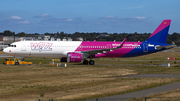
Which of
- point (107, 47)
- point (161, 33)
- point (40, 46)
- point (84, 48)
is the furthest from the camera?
point (161, 33)

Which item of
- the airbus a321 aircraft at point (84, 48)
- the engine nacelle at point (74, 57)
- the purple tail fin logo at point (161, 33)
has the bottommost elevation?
the engine nacelle at point (74, 57)

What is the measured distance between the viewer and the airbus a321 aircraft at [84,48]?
43531mm

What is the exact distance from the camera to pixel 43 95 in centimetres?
1842

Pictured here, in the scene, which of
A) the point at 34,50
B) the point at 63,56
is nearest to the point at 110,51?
the point at 63,56

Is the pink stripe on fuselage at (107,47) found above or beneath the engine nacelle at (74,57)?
above

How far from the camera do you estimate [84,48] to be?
45.7 meters

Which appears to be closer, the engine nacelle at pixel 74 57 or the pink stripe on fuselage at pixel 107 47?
the engine nacelle at pixel 74 57

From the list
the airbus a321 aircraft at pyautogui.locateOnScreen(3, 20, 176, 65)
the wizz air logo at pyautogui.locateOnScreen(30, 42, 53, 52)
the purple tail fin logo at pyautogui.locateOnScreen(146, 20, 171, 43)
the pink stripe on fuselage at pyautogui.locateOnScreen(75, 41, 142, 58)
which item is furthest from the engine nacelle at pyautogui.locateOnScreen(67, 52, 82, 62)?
the purple tail fin logo at pyautogui.locateOnScreen(146, 20, 171, 43)

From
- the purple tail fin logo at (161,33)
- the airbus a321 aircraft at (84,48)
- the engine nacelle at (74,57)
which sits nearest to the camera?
the engine nacelle at (74,57)

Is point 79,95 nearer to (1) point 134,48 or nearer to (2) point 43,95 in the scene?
(2) point 43,95

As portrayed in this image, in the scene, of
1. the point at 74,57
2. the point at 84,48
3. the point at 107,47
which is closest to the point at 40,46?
the point at 74,57

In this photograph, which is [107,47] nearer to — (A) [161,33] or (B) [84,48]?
(B) [84,48]

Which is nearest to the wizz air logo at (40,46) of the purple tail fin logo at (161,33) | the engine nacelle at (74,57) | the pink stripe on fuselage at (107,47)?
the engine nacelle at (74,57)

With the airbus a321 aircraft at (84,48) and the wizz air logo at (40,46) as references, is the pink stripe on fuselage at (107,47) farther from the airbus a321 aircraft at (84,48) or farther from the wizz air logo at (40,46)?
the wizz air logo at (40,46)
